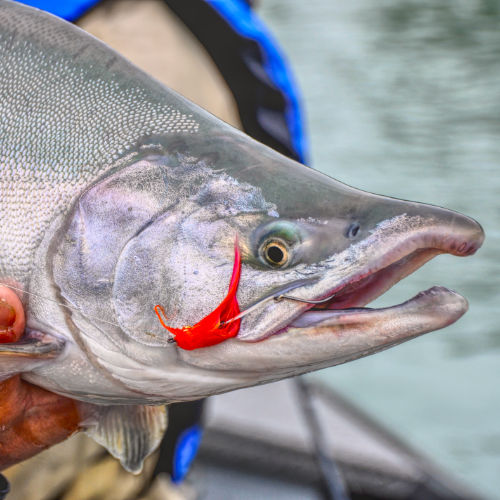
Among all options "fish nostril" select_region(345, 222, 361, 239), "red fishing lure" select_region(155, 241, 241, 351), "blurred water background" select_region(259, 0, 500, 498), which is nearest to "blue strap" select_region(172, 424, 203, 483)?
"red fishing lure" select_region(155, 241, 241, 351)

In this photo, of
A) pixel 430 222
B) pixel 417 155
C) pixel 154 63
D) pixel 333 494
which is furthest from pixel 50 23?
pixel 417 155

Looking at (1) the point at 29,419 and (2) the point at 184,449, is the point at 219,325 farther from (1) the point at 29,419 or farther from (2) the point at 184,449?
(2) the point at 184,449

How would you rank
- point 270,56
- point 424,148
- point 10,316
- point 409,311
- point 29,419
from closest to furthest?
point 409,311 < point 10,316 < point 29,419 < point 270,56 < point 424,148

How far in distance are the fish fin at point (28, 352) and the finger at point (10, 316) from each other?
2 cm

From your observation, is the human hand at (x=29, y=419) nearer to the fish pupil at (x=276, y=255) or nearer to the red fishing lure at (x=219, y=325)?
the red fishing lure at (x=219, y=325)

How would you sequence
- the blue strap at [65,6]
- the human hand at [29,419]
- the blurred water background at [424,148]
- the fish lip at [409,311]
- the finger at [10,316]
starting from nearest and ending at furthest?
the fish lip at [409,311] → the finger at [10,316] → the human hand at [29,419] → the blue strap at [65,6] → the blurred water background at [424,148]

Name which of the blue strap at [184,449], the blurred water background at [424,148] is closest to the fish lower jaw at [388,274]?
the blue strap at [184,449]

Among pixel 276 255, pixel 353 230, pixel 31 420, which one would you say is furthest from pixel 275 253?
pixel 31 420

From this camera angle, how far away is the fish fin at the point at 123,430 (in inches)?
57.8

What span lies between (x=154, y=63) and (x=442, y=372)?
15.3 feet

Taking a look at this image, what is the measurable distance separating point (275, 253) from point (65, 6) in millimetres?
843

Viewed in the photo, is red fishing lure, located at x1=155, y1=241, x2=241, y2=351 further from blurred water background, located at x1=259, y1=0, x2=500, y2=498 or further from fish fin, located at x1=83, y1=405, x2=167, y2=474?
blurred water background, located at x1=259, y1=0, x2=500, y2=498

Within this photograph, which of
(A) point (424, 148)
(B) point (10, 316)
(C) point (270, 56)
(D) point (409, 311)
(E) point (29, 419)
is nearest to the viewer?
(D) point (409, 311)

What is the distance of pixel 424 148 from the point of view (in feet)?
31.3
